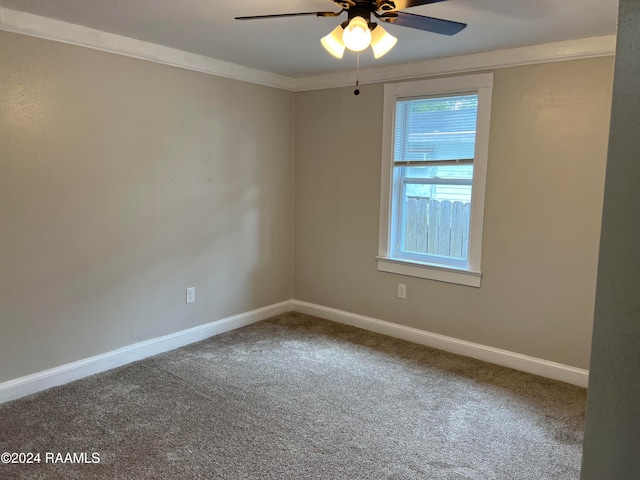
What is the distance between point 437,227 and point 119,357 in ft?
8.51

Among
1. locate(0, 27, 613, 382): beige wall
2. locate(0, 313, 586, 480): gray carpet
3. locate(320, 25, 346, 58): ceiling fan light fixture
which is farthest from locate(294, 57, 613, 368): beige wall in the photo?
locate(320, 25, 346, 58): ceiling fan light fixture

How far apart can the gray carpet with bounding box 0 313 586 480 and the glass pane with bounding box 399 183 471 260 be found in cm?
88

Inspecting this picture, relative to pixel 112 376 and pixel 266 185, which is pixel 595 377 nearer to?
pixel 112 376

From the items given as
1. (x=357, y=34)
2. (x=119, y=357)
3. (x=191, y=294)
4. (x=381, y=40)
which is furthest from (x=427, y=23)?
(x=119, y=357)

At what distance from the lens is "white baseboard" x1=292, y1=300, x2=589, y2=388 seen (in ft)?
10.2

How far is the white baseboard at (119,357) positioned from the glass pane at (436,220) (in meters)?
1.55

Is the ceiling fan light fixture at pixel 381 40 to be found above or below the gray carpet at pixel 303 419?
above

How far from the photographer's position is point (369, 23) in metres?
2.05

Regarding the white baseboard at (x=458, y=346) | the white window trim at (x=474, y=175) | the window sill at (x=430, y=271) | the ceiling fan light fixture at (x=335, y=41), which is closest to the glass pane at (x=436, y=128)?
the white window trim at (x=474, y=175)

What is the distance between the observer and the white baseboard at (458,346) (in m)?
3.11

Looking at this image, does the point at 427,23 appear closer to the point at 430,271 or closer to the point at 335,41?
the point at 335,41

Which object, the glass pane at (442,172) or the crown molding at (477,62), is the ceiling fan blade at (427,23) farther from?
the glass pane at (442,172)

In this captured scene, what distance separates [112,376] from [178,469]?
122cm

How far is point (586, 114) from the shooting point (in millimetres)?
2906
